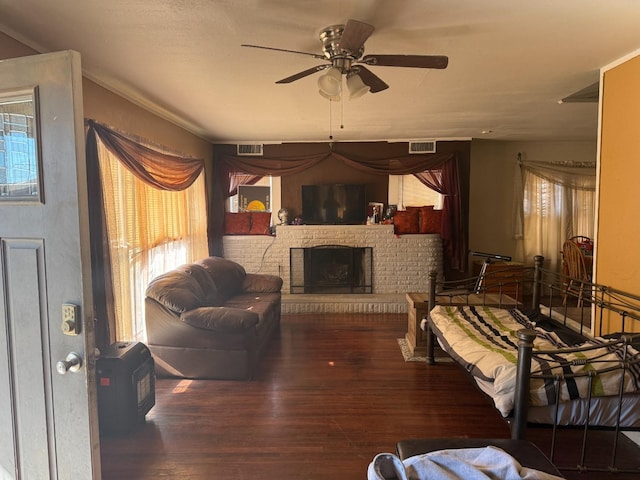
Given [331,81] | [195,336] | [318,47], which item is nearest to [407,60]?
[331,81]

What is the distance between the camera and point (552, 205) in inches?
239

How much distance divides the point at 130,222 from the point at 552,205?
20.1 feet

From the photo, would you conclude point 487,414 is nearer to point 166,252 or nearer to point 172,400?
point 172,400

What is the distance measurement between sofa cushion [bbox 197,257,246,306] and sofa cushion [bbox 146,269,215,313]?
0.52 metres

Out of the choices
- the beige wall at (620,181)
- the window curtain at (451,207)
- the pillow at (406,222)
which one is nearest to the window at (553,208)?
the window curtain at (451,207)

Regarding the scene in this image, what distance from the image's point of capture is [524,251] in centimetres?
618

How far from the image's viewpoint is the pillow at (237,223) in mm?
5934

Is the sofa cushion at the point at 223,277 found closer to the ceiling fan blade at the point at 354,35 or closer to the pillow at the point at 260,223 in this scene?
the pillow at the point at 260,223

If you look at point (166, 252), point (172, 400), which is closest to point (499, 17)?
point (172, 400)

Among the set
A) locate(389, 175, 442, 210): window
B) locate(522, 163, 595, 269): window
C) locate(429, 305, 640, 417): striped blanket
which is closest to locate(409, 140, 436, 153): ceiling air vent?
locate(389, 175, 442, 210): window

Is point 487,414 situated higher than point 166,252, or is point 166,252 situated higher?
Answer: point 166,252

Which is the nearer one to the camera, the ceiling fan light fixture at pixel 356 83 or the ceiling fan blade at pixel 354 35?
the ceiling fan blade at pixel 354 35

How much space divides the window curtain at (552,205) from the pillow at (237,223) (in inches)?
172

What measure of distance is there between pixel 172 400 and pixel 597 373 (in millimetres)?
2796
